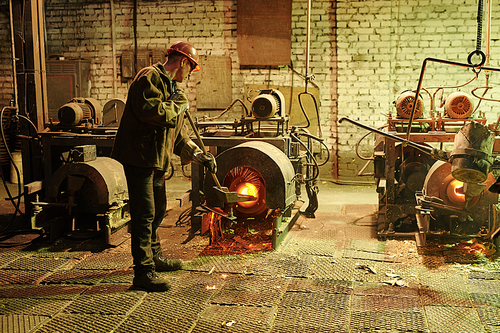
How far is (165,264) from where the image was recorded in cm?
402

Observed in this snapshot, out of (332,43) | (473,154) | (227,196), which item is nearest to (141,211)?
(227,196)

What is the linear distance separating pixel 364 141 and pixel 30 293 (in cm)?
640

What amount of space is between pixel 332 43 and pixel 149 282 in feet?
20.7

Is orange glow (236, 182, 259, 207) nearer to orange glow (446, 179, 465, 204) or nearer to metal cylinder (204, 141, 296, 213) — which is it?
metal cylinder (204, 141, 296, 213)

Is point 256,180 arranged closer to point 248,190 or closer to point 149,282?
point 248,190

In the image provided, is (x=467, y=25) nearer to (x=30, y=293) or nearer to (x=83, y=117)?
(x=83, y=117)

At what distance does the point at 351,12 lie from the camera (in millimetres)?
8266

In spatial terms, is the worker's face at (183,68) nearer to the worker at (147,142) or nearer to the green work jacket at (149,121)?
the worker at (147,142)

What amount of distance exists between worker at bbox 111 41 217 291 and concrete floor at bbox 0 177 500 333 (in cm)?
31

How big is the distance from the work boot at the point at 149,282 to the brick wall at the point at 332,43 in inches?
223

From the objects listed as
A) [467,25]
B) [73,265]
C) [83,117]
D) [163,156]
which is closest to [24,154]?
[83,117]

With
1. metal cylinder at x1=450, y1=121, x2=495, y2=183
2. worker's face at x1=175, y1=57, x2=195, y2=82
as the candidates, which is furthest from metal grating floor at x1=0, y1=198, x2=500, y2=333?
worker's face at x1=175, y1=57, x2=195, y2=82

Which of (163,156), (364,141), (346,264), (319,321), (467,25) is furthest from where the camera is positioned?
→ (364,141)

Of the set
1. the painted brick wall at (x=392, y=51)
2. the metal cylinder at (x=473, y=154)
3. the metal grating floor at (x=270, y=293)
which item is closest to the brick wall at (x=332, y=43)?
the painted brick wall at (x=392, y=51)
